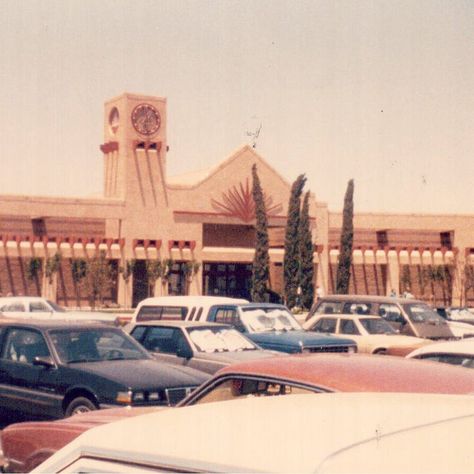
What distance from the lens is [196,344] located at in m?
13.0

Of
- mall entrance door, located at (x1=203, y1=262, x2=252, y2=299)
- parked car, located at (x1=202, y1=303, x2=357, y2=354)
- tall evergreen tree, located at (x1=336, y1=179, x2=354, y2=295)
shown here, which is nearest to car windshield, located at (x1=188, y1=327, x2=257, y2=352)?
parked car, located at (x1=202, y1=303, x2=357, y2=354)

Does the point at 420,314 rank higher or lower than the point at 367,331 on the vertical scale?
higher

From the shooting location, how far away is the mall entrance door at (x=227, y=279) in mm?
57375

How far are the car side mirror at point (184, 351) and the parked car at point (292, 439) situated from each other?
32.4 ft

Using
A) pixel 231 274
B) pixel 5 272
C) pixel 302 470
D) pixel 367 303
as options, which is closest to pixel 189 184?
pixel 231 274

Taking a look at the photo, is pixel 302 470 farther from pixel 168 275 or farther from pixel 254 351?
pixel 168 275

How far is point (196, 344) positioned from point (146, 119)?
41.6 metres

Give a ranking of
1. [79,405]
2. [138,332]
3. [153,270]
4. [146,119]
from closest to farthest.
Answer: [79,405], [138,332], [153,270], [146,119]

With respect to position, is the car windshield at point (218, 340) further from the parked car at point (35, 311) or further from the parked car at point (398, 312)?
the parked car at point (35, 311)

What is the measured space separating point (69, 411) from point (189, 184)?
46.2 m

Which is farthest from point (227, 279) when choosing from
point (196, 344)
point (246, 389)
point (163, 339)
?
point (246, 389)

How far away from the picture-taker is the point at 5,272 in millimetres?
49312

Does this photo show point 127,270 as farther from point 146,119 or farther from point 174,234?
point 146,119

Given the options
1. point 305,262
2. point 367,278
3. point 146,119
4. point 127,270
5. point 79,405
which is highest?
point 146,119
